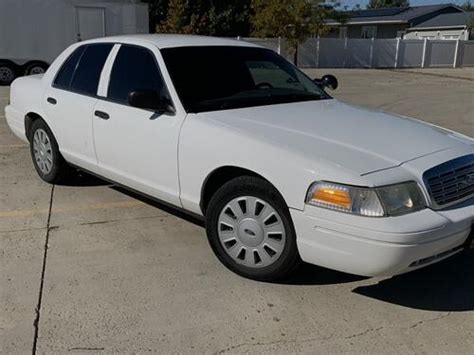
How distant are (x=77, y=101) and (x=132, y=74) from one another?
0.76 metres

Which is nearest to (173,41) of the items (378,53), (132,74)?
(132,74)

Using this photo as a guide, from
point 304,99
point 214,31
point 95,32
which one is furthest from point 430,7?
point 304,99

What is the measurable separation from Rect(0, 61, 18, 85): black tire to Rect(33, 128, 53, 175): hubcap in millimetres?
11811

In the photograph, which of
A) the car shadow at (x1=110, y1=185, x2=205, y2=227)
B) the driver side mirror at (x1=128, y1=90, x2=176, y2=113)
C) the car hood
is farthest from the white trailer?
the car hood

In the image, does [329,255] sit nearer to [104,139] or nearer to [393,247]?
[393,247]

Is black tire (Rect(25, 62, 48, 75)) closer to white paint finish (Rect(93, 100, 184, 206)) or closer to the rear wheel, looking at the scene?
the rear wheel

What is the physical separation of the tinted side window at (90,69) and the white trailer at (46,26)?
12343mm

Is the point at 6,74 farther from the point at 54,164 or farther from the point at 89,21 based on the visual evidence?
the point at 54,164

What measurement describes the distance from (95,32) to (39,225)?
13.9 metres

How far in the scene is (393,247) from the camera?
3.04 metres

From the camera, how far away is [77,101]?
5.02m

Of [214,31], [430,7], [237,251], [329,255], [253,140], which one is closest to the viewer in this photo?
[329,255]

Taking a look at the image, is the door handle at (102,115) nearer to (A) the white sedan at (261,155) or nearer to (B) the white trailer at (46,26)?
(A) the white sedan at (261,155)

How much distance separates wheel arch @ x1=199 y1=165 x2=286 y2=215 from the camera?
3.68 m
